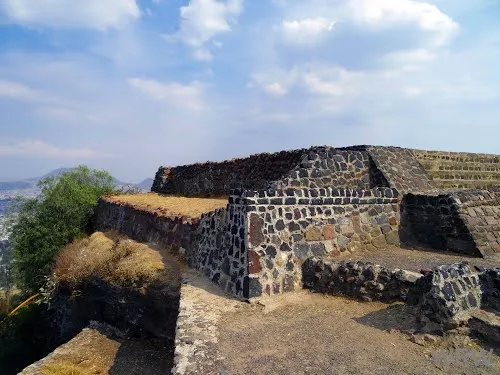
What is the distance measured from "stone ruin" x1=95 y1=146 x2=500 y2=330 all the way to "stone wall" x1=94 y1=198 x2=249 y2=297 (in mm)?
→ 27

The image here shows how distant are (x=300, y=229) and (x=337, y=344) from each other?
311cm

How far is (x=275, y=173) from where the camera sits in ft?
45.9

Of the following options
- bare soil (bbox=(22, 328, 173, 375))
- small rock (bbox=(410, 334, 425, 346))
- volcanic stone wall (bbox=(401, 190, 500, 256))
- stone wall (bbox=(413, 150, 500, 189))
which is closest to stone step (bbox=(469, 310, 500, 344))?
small rock (bbox=(410, 334, 425, 346))

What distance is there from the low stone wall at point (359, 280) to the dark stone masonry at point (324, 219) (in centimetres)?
12

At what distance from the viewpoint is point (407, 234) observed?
10.5m

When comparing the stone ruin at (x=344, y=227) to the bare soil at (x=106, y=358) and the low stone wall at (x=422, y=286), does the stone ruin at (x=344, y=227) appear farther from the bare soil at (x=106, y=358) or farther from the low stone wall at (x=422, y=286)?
the bare soil at (x=106, y=358)

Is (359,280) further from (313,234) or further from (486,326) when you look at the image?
(486,326)

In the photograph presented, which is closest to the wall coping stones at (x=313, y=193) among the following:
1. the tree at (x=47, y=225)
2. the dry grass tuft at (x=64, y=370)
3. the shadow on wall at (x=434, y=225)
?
the shadow on wall at (x=434, y=225)

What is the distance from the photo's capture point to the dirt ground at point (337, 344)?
188 inches

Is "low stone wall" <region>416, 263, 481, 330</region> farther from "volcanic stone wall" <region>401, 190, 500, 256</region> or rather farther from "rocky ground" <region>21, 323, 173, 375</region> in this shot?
"rocky ground" <region>21, 323, 173, 375</region>

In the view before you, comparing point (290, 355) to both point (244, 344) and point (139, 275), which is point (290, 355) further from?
point (139, 275)

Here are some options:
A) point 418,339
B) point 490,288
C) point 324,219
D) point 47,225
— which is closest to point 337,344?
point 418,339

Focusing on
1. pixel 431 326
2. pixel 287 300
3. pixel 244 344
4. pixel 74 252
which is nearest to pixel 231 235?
pixel 287 300

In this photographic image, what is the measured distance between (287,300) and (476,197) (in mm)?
6369
